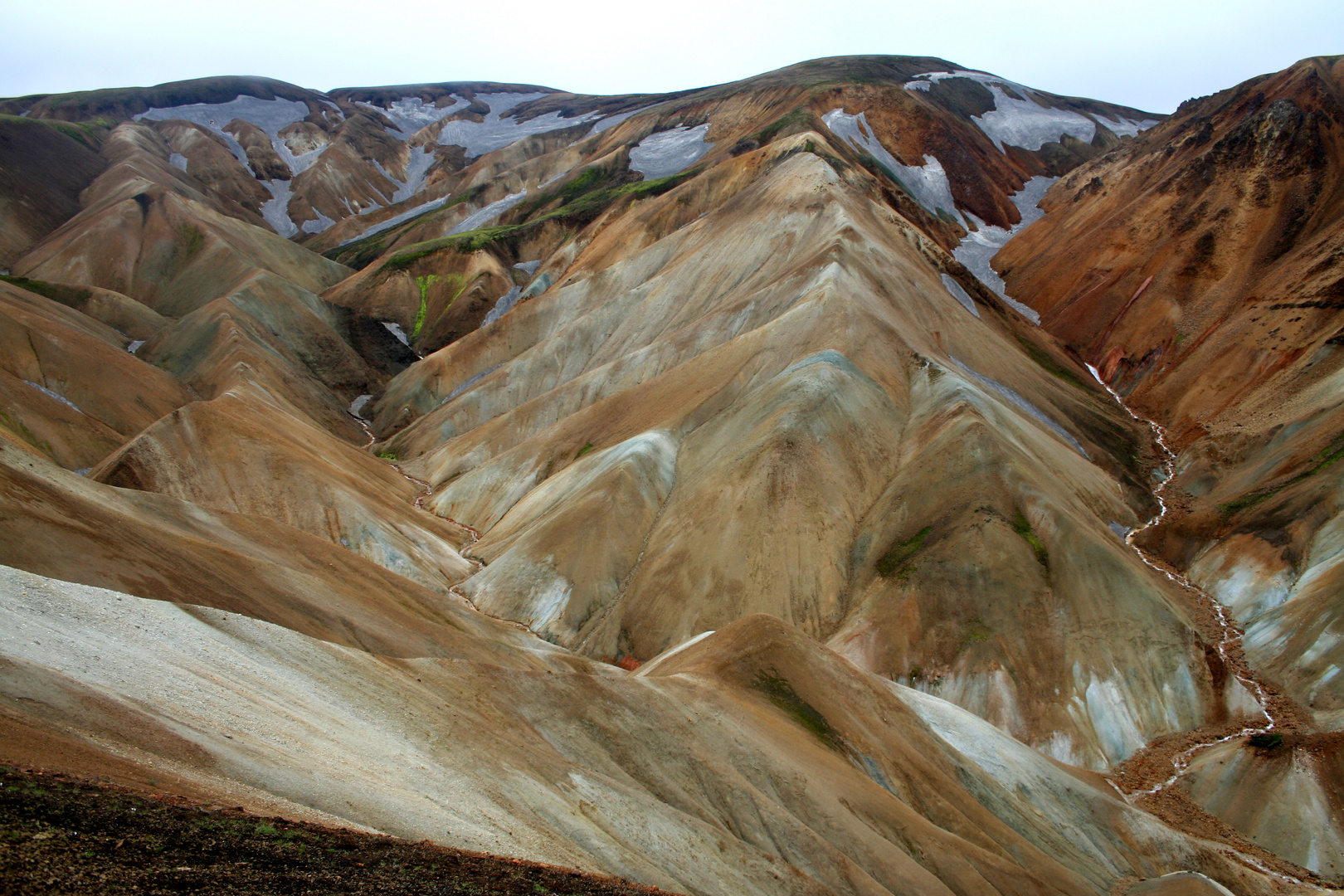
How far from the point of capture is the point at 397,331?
10588 centimetres

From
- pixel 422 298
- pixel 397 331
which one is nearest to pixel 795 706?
pixel 397 331

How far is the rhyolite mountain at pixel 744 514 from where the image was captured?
1825 cm

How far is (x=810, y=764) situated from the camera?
23641 millimetres

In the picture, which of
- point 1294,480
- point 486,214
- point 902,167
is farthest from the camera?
point 486,214

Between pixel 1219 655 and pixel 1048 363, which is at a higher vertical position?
pixel 1048 363

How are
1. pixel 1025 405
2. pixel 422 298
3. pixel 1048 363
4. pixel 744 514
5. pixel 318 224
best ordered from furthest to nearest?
pixel 318 224
pixel 422 298
pixel 1048 363
pixel 1025 405
pixel 744 514

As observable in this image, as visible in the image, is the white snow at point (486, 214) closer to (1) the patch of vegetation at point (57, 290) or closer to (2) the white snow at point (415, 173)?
(2) the white snow at point (415, 173)

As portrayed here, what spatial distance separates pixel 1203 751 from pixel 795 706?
59.1 ft

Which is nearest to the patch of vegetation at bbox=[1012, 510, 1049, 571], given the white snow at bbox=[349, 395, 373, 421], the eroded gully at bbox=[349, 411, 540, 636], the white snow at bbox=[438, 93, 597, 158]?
the eroded gully at bbox=[349, 411, 540, 636]

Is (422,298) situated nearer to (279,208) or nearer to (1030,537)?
(279,208)

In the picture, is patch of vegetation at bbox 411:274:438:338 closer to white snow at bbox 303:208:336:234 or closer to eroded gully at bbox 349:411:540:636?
eroded gully at bbox 349:411:540:636

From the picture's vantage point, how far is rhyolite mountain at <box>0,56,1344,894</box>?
18250 mm

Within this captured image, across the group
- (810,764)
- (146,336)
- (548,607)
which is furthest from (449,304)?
(810,764)

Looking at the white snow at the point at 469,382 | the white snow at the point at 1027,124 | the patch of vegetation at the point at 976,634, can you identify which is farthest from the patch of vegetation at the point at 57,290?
the white snow at the point at 1027,124
